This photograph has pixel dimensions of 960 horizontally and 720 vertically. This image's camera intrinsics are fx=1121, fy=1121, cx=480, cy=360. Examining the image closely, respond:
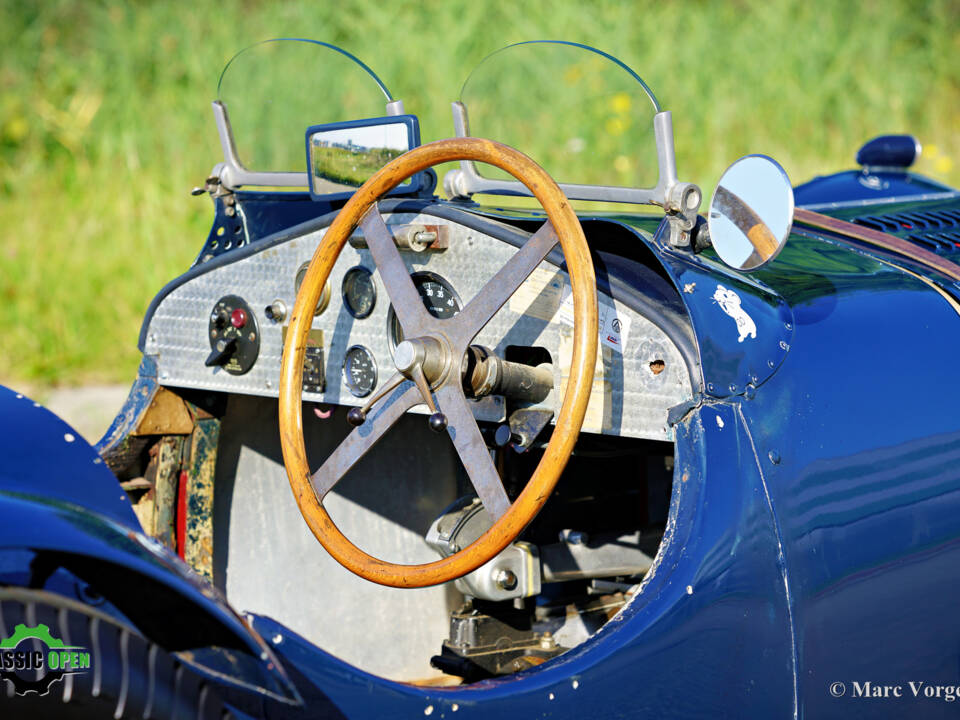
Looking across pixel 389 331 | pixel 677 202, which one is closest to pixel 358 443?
pixel 389 331

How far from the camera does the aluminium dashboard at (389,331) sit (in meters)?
1.93

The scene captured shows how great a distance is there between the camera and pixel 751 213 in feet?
6.20

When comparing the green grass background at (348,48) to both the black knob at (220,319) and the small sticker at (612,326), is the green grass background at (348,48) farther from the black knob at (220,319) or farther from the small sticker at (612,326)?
the small sticker at (612,326)

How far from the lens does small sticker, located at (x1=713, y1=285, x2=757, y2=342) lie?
6.17 feet

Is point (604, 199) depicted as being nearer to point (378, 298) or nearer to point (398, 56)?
point (378, 298)

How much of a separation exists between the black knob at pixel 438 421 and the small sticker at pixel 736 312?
19.7 inches

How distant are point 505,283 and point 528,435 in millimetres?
366

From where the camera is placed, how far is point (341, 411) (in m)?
2.79

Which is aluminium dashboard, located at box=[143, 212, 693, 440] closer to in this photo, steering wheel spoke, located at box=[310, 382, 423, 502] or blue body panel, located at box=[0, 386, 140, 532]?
steering wheel spoke, located at box=[310, 382, 423, 502]

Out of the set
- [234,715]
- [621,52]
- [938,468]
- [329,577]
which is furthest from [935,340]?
[621,52]

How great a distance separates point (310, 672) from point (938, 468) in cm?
110

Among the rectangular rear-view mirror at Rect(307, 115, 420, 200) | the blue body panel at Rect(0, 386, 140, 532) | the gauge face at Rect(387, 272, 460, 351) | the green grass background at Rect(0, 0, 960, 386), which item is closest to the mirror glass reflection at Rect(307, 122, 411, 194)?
the rectangular rear-view mirror at Rect(307, 115, 420, 200)

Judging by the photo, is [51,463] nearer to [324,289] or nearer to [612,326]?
[324,289]

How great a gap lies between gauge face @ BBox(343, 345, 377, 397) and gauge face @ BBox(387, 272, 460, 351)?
7cm
